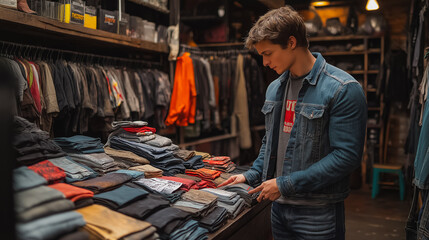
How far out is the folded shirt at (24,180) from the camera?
754 mm

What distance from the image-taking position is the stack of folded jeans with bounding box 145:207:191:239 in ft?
4.90

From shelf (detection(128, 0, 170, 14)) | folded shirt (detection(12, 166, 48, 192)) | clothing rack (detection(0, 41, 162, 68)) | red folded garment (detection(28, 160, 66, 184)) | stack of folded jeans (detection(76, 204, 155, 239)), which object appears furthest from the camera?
shelf (detection(128, 0, 170, 14))

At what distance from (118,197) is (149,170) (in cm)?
52

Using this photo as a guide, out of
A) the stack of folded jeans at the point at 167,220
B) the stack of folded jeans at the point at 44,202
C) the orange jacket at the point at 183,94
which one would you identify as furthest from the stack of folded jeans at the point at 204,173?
the orange jacket at the point at 183,94

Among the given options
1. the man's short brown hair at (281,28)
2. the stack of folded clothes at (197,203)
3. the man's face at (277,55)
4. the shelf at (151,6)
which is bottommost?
the stack of folded clothes at (197,203)

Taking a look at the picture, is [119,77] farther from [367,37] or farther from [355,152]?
[367,37]

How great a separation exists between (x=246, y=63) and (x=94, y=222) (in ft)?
17.1

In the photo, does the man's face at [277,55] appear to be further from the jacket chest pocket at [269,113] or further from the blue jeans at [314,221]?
the blue jeans at [314,221]

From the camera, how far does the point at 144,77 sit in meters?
4.74

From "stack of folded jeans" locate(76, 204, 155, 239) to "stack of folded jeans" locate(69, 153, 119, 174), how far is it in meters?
0.48

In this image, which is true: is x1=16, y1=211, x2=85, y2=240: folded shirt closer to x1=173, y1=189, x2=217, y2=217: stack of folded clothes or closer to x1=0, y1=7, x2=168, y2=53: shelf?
x1=173, y1=189, x2=217, y2=217: stack of folded clothes

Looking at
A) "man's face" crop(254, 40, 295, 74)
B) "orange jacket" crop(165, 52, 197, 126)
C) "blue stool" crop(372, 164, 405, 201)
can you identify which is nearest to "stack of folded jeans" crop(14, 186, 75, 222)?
"man's face" crop(254, 40, 295, 74)

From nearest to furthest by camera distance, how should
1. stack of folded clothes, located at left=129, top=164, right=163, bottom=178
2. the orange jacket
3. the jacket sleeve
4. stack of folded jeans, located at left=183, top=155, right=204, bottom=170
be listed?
the jacket sleeve → stack of folded clothes, located at left=129, top=164, right=163, bottom=178 → stack of folded jeans, located at left=183, top=155, right=204, bottom=170 → the orange jacket

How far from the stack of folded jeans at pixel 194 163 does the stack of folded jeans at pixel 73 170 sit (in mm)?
725
